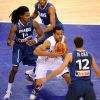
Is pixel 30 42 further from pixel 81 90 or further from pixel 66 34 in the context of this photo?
pixel 66 34

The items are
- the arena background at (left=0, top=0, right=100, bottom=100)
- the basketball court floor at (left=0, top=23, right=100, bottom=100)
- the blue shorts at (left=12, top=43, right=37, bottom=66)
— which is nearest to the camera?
the blue shorts at (left=12, top=43, right=37, bottom=66)

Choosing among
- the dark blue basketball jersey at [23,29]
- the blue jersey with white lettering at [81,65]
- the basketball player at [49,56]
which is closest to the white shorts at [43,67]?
the basketball player at [49,56]

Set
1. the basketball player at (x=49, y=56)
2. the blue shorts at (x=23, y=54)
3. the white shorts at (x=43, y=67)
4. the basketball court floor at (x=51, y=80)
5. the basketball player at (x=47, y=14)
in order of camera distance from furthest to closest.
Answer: the basketball player at (x=47, y=14) → the basketball court floor at (x=51, y=80) → the blue shorts at (x=23, y=54) → the white shorts at (x=43, y=67) → the basketball player at (x=49, y=56)

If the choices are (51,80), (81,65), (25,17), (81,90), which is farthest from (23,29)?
(81,90)

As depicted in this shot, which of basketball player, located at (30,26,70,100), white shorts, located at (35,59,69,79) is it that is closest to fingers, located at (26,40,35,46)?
basketball player, located at (30,26,70,100)

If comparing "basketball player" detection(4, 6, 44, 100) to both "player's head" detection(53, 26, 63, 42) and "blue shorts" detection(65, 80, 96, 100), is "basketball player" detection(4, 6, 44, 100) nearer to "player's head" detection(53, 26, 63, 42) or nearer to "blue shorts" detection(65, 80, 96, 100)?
"player's head" detection(53, 26, 63, 42)

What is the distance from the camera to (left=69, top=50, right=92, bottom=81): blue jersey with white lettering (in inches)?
239

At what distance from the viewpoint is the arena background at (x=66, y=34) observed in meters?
8.12

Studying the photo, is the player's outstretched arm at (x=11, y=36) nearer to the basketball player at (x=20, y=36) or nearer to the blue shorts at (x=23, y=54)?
the basketball player at (x=20, y=36)

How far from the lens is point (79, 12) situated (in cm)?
1405

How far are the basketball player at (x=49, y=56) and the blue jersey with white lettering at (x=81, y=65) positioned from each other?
110 cm

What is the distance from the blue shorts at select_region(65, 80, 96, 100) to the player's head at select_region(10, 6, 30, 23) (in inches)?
85.5

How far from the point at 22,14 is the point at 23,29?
0.32 meters

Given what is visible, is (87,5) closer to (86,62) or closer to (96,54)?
(96,54)
